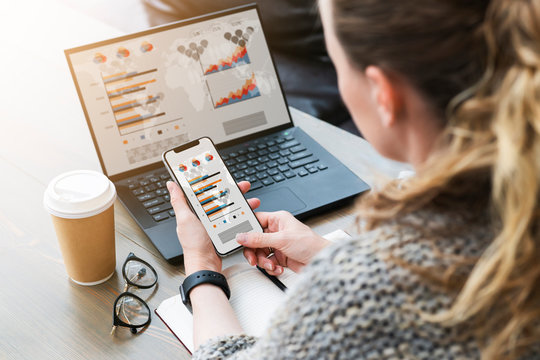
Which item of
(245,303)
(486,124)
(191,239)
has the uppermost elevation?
(486,124)

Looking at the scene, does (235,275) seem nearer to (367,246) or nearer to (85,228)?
(85,228)

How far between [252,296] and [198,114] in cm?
43

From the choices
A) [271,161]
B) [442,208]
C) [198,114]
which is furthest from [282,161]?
[442,208]

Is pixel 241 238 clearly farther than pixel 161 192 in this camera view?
No

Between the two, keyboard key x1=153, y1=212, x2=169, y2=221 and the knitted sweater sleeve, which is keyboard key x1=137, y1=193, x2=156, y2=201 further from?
the knitted sweater sleeve

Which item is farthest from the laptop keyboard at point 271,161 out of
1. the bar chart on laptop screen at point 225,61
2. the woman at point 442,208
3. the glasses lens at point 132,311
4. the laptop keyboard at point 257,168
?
the woman at point 442,208

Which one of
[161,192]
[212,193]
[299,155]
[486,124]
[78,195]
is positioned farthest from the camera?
[299,155]

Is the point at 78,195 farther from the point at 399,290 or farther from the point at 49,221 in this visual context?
the point at 399,290

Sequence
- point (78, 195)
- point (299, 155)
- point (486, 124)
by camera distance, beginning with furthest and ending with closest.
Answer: point (299, 155)
point (78, 195)
point (486, 124)

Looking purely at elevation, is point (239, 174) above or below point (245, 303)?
above

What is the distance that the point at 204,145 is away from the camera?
36.3 inches

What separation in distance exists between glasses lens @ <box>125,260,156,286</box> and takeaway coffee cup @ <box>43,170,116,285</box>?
0.03 metres

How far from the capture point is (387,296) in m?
0.50

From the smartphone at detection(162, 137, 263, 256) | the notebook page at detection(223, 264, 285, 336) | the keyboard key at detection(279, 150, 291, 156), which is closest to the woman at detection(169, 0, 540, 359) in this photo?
the notebook page at detection(223, 264, 285, 336)
